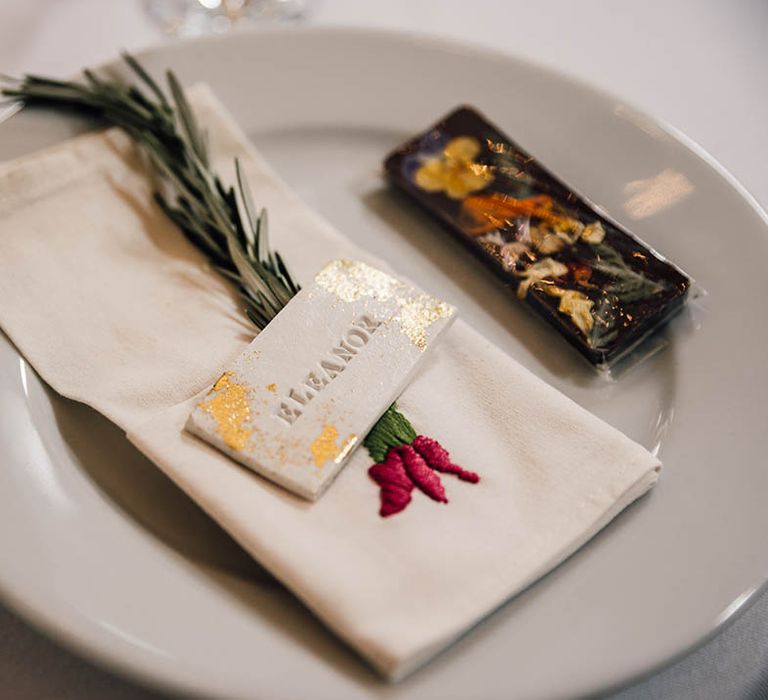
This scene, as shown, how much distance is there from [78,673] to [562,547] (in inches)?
14.1

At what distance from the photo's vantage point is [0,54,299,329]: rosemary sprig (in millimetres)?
720

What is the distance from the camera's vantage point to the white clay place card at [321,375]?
59cm

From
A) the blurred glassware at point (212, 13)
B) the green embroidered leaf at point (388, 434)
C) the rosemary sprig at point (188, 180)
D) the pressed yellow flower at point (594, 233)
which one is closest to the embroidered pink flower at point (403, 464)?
the green embroidered leaf at point (388, 434)

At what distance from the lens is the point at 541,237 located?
2.53 feet

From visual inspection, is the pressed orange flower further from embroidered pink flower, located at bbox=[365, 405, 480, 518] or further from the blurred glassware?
the blurred glassware

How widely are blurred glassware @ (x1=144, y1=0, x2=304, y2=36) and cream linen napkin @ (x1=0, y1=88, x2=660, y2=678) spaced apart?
1.18ft

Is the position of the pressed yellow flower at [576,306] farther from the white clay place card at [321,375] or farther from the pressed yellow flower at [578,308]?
the white clay place card at [321,375]

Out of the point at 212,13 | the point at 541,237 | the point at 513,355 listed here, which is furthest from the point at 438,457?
the point at 212,13

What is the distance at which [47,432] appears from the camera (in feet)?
2.12

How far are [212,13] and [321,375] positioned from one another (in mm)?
751

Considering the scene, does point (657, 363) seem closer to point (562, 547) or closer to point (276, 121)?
point (562, 547)

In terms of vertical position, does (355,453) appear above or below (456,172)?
below

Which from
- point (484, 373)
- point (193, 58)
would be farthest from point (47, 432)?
point (193, 58)

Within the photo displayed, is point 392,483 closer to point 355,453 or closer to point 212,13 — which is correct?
point 355,453
